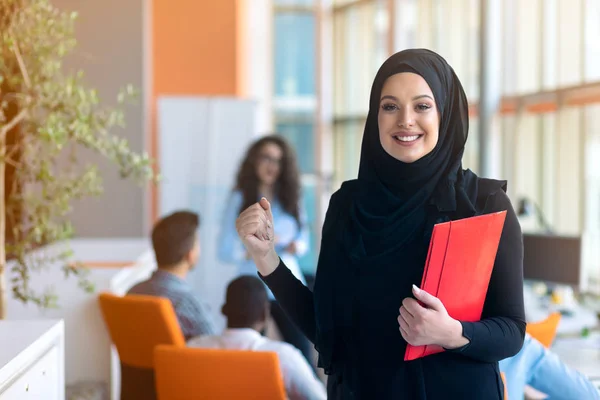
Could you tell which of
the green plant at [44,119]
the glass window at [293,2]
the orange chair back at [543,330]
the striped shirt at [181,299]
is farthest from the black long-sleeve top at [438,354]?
the glass window at [293,2]

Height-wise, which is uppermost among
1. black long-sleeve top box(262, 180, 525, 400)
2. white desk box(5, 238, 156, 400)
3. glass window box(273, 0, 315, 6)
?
glass window box(273, 0, 315, 6)

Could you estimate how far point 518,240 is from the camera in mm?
1486

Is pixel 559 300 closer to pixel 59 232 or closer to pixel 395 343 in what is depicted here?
pixel 59 232

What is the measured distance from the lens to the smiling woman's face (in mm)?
1497

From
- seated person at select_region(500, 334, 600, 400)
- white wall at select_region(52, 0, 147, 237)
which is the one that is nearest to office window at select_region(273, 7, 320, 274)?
white wall at select_region(52, 0, 147, 237)

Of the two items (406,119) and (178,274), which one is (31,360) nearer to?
(406,119)

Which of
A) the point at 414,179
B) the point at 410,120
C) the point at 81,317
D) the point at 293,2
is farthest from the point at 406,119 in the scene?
the point at 293,2

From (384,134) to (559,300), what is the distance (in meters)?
3.21

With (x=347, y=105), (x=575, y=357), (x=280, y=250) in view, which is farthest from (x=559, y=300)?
(x=347, y=105)

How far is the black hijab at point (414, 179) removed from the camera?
1.50 meters

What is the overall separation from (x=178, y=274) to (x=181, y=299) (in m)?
0.16

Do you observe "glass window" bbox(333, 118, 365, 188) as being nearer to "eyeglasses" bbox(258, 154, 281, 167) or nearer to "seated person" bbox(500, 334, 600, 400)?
"eyeglasses" bbox(258, 154, 281, 167)

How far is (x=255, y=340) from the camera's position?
8.95ft

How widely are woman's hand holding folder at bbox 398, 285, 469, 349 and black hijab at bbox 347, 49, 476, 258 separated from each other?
14 cm
